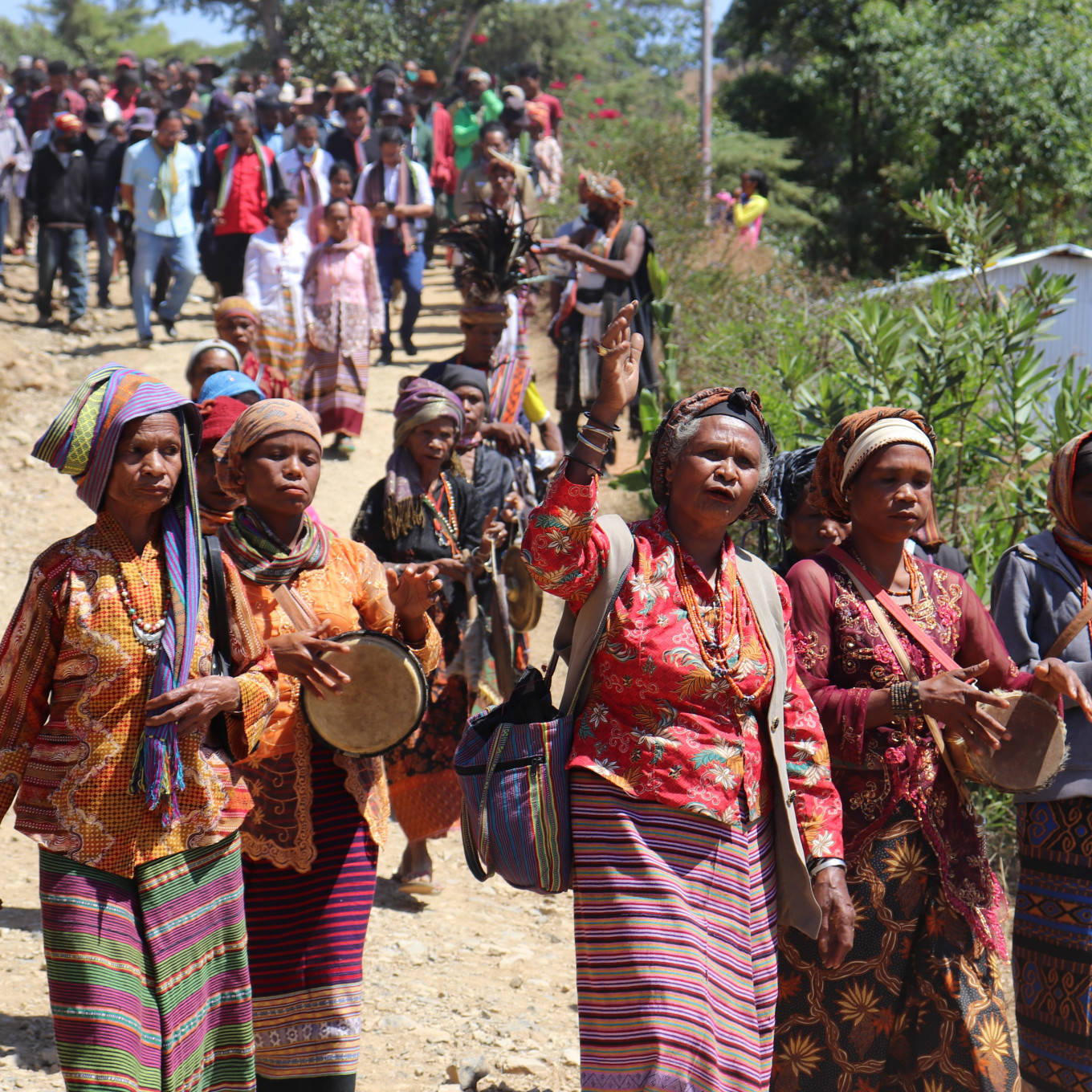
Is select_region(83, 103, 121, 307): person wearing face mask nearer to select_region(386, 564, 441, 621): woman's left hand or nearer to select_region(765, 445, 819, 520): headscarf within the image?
select_region(765, 445, 819, 520): headscarf

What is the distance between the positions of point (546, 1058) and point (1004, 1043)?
1.80 metres

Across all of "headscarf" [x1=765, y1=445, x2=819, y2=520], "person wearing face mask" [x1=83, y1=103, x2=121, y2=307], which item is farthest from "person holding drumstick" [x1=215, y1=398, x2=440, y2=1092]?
"person wearing face mask" [x1=83, y1=103, x2=121, y2=307]

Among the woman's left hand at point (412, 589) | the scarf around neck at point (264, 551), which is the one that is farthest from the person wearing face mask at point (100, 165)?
the woman's left hand at point (412, 589)

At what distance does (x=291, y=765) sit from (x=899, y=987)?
5.93 feet

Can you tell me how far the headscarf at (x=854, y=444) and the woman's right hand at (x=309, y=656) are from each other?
1.48 m

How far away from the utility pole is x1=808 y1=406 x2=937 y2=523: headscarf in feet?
47.5

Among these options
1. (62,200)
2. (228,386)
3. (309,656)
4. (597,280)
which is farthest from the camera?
(62,200)

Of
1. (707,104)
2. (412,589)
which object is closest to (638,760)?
(412,589)

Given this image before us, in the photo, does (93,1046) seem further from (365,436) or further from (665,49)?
(665,49)

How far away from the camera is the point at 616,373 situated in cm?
325

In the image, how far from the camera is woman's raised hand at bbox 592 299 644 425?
10.6ft

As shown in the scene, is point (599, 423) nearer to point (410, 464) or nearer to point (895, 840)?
point (895, 840)

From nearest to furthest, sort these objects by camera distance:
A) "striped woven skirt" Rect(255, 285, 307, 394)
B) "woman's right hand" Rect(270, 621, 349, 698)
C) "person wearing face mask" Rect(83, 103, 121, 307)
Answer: "woman's right hand" Rect(270, 621, 349, 698) < "striped woven skirt" Rect(255, 285, 307, 394) < "person wearing face mask" Rect(83, 103, 121, 307)

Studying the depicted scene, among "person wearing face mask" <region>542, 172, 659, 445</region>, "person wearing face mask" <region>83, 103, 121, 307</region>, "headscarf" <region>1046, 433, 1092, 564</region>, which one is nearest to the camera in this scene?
"headscarf" <region>1046, 433, 1092, 564</region>
